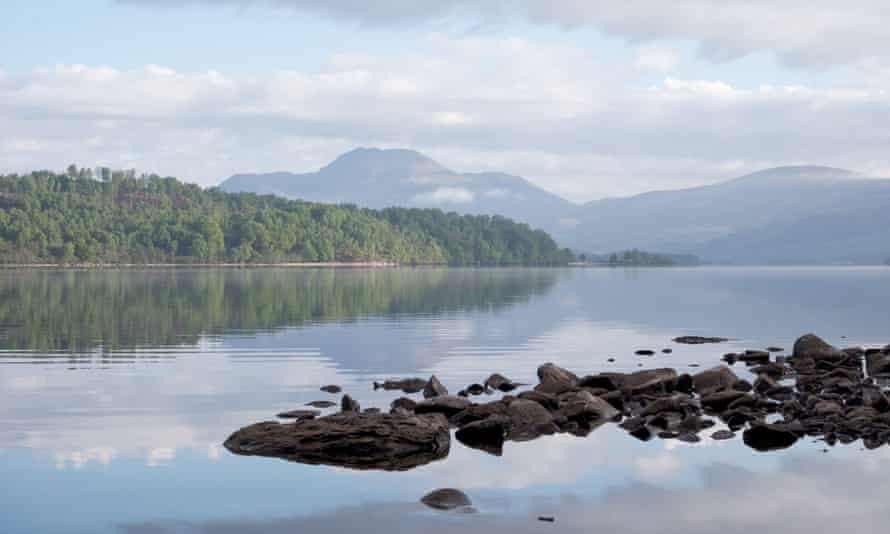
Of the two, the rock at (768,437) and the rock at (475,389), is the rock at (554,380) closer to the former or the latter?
the rock at (475,389)

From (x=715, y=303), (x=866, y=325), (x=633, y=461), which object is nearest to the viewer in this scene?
(x=633, y=461)

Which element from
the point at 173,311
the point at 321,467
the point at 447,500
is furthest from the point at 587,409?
the point at 173,311

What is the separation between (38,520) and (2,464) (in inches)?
177

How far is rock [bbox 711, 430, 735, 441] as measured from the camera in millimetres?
25981

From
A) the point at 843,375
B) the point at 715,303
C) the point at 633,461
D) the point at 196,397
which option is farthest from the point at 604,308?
the point at 633,461

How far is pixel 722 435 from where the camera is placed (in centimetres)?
2619

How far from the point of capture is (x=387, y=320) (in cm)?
6750

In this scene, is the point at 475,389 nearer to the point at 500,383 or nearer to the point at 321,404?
the point at 500,383

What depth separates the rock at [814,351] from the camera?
41.5 meters

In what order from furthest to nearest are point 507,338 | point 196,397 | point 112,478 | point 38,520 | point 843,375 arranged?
point 507,338, point 843,375, point 196,397, point 112,478, point 38,520

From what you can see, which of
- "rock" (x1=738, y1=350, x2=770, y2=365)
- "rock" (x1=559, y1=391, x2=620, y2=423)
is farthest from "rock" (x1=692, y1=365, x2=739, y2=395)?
"rock" (x1=738, y1=350, x2=770, y2=365)

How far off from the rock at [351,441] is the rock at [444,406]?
11.4 ft

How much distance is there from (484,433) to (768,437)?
6531mm

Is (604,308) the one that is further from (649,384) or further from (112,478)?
(112,478)
